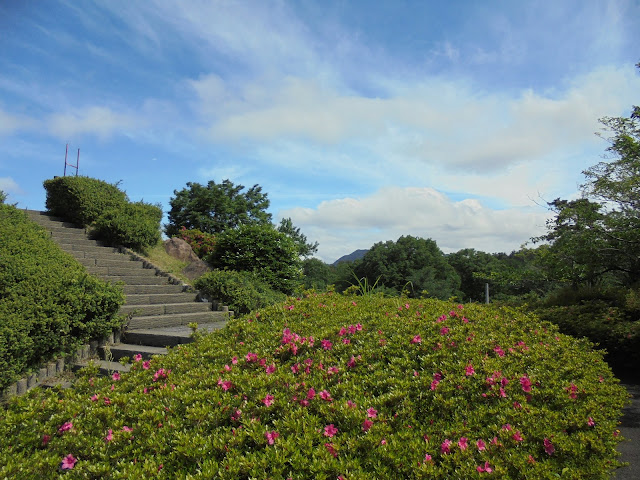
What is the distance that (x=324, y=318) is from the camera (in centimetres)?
379

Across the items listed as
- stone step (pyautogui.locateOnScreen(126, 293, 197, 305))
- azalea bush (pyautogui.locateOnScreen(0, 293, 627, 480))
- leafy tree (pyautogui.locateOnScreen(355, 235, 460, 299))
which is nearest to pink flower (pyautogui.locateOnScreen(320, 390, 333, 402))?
azalea bush (pyautogui.locateOnScreen(0, 293, 627, 480))

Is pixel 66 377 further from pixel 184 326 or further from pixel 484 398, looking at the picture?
pixel 484 398

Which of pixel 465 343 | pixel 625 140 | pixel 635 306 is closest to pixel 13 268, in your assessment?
pixel 465 343

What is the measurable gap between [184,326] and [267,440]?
533 cm

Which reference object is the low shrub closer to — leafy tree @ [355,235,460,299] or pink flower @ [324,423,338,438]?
pink flower @ [324,423,338,438]

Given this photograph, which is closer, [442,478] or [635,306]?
[442,478]

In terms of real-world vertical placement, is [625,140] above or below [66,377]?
above

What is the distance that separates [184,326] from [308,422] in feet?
17.3

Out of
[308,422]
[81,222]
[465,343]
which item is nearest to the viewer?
[308,422]

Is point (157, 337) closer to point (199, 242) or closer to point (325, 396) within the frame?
point (325, 396)

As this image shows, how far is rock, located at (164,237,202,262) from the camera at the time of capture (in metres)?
11.3

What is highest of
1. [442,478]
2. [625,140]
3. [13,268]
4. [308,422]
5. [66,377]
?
[625,140]

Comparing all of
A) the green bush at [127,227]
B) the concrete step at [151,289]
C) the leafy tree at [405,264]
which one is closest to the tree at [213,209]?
the green bush at [127,227]

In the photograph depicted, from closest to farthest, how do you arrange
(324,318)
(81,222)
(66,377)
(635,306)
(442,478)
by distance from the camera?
(442,478), (324,318), (66,377), (635,306), (81,222)
